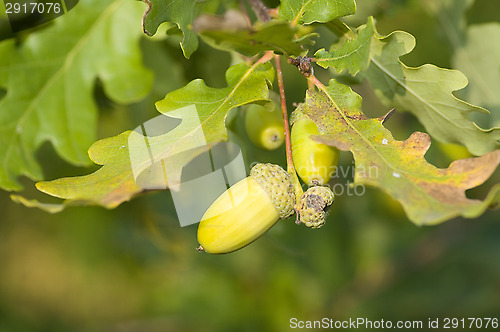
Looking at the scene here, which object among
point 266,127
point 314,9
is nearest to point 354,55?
point 314,9

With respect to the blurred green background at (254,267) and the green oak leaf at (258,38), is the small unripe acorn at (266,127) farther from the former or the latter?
the blurred green background at (254,267)

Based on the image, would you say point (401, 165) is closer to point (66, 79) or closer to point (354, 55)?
point (354, 55)


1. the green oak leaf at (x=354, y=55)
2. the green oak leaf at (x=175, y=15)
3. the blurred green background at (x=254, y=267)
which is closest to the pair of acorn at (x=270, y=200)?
the green oak leaf at (x=354, y=55)

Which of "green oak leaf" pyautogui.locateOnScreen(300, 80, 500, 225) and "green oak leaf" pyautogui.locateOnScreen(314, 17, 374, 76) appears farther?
"green oak leaf" pyautogui.locateOnScreen(314, 17, 374, 76)

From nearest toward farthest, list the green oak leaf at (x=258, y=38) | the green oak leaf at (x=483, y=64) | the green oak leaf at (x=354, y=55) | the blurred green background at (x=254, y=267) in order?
the green oak leaf at (x=258, y=38) < the green oak leaf at (x=354, y=55) < the green oak leaf at (x=483, y=64) < the blurred green background at (x=254, y=267)

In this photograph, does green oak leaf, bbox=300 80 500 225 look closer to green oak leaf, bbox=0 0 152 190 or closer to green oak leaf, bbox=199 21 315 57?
green oak leaf, bbox=199 21 315 57

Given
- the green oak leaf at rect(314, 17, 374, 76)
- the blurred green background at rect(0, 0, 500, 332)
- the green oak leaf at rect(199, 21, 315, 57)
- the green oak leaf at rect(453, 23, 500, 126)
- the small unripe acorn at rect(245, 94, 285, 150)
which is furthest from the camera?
the blurred green background at rect(0, 0, 500, 332)

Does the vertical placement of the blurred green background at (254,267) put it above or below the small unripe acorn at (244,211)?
below

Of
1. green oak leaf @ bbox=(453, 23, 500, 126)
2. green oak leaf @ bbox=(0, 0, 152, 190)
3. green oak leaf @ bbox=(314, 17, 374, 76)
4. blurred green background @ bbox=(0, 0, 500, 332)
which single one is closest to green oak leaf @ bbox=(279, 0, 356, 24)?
green oak leaf @ bbox=(314, 17, 374, 76)
